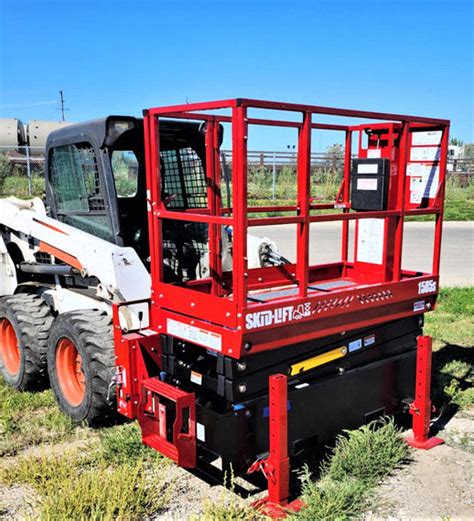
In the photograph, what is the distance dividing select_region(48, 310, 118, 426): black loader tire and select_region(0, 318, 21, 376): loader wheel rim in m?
1.09

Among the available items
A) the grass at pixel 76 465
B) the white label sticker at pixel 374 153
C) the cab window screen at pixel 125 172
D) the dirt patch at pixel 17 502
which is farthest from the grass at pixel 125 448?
the white label sticker at pixel 374 153

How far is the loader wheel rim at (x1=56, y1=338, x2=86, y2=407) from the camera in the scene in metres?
4.82

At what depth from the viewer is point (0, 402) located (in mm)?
5309

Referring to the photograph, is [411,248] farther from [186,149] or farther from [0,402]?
[0,402]

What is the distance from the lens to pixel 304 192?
3.58 meters

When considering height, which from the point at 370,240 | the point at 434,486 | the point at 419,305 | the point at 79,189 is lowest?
the point at 434,486

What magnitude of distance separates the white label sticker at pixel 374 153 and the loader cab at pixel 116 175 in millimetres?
1433

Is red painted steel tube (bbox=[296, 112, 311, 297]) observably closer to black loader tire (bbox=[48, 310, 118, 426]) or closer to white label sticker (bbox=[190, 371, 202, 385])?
white label sticker (bbox=[190, 371, 202, 385])

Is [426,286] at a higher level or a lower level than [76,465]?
higher

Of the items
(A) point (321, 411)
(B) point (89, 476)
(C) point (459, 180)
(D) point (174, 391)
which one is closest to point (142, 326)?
(D) point (174, 391)

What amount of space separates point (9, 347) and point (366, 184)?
149 inches

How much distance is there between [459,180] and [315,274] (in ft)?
84.7

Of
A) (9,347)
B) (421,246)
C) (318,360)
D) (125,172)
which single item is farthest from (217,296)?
(421,246)

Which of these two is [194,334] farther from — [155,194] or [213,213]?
[213,213]
